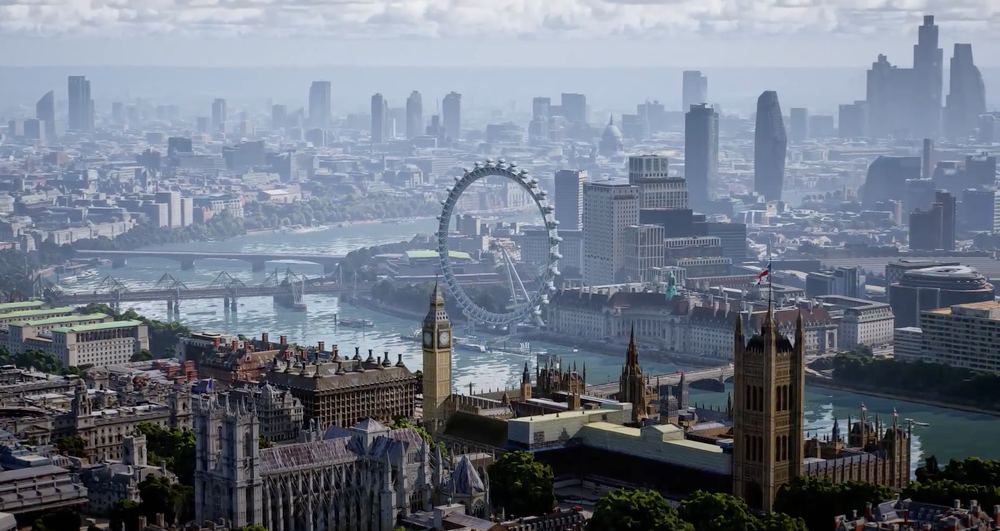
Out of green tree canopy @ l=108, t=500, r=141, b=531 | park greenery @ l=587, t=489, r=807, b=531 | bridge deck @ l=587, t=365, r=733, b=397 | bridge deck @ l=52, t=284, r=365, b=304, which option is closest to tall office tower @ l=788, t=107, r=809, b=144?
bridge deck @ l=52, t=284, r=365, b=304

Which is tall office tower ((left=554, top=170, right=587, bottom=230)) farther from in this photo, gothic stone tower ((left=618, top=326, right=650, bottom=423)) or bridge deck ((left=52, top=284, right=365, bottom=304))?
gothic stone tower ((left=618, top=326, right=650, bottom=423))

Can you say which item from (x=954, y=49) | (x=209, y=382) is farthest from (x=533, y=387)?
(x=954, y=49)

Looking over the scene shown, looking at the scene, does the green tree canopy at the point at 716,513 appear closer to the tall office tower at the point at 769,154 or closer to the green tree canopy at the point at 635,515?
the green tree canopy at the point at 635,515

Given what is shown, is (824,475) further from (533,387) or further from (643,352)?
(643,352)

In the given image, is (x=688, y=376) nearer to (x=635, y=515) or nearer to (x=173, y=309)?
(x=173, y=309)

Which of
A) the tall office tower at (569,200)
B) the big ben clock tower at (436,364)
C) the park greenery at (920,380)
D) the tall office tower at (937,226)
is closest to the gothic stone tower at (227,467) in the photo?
the big ben clock tower at (436,364)
